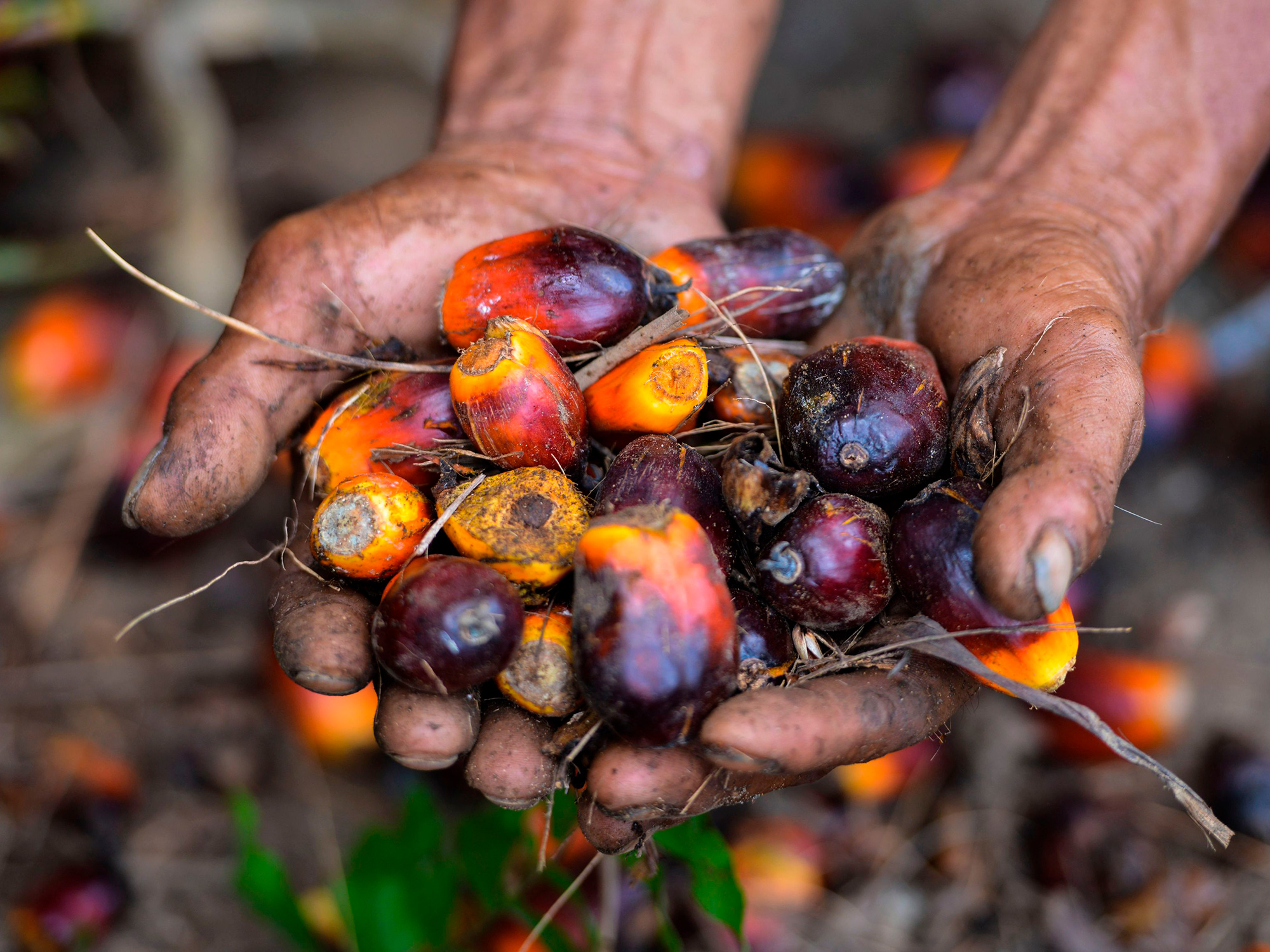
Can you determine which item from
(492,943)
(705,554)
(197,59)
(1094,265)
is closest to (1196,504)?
(1094,265)

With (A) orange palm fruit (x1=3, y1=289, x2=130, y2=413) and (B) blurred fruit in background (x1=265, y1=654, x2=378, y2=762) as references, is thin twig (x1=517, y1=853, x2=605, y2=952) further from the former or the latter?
(A) orange palm fruit (x1=3, y1=289, x2=130, y2=413)

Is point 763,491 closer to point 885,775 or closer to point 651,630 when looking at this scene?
point 651,630

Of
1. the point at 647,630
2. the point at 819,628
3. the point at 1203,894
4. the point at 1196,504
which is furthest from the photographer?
the point at 1196,504

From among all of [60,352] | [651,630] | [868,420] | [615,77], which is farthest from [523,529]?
[60,352]

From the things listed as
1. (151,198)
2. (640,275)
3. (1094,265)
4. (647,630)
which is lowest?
(151,198)

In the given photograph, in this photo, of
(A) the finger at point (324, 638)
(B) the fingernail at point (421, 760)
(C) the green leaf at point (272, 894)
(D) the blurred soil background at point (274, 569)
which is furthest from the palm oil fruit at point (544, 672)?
(C) the green leaf at point (272, 894)

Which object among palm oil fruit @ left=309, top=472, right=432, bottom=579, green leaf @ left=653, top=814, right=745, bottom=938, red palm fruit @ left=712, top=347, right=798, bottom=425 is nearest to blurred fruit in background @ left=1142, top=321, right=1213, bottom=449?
red palm fruit @ left=712, top=347, right=798, bottom=425

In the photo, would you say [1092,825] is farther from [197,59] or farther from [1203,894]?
[197,59]
